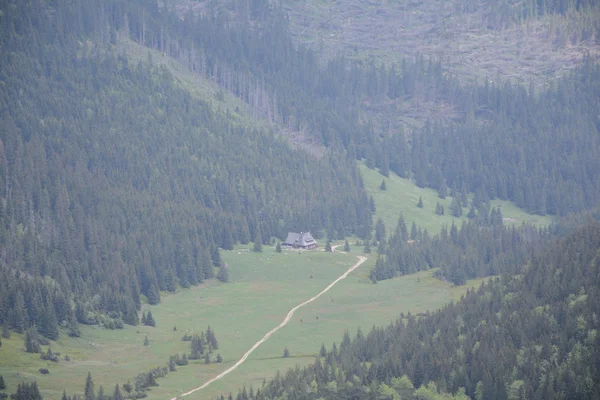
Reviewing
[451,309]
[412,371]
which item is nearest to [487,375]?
[412,371]

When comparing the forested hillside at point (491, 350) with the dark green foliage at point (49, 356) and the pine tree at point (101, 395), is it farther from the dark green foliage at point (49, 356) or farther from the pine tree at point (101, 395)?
the dark green foliage at point (49, 356)

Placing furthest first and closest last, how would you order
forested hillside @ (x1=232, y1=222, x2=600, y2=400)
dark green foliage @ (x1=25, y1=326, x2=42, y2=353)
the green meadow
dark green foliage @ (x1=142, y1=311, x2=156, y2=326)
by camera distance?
dark green foliage @ (x1=142, y1=311, x2=156, y2=326)
dark green foliage @ (x1=25, y1=326, x2=42, y2=353)
the green meadow
forested hillside @ (x1=232, y1=222, x2=600, y2=400)

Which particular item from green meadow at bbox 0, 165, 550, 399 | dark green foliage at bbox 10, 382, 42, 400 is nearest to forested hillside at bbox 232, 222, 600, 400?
green meadow at bbox 0, 165, 550, 399

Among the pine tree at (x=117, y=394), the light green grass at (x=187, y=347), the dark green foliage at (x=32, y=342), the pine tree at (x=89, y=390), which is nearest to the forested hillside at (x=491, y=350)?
the light green grass at (x=187, y=347)

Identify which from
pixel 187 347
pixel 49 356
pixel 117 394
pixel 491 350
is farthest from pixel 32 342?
pixel 491 350

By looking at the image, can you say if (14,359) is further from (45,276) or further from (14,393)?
(45,276)

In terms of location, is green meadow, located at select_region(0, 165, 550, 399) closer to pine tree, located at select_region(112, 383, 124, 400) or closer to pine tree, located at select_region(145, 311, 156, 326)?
pine tree, located at select_region(145, 311, 156, 326)

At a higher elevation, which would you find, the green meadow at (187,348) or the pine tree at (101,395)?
the pine tree at (101,395)

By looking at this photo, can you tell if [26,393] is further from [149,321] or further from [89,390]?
[149,321]
